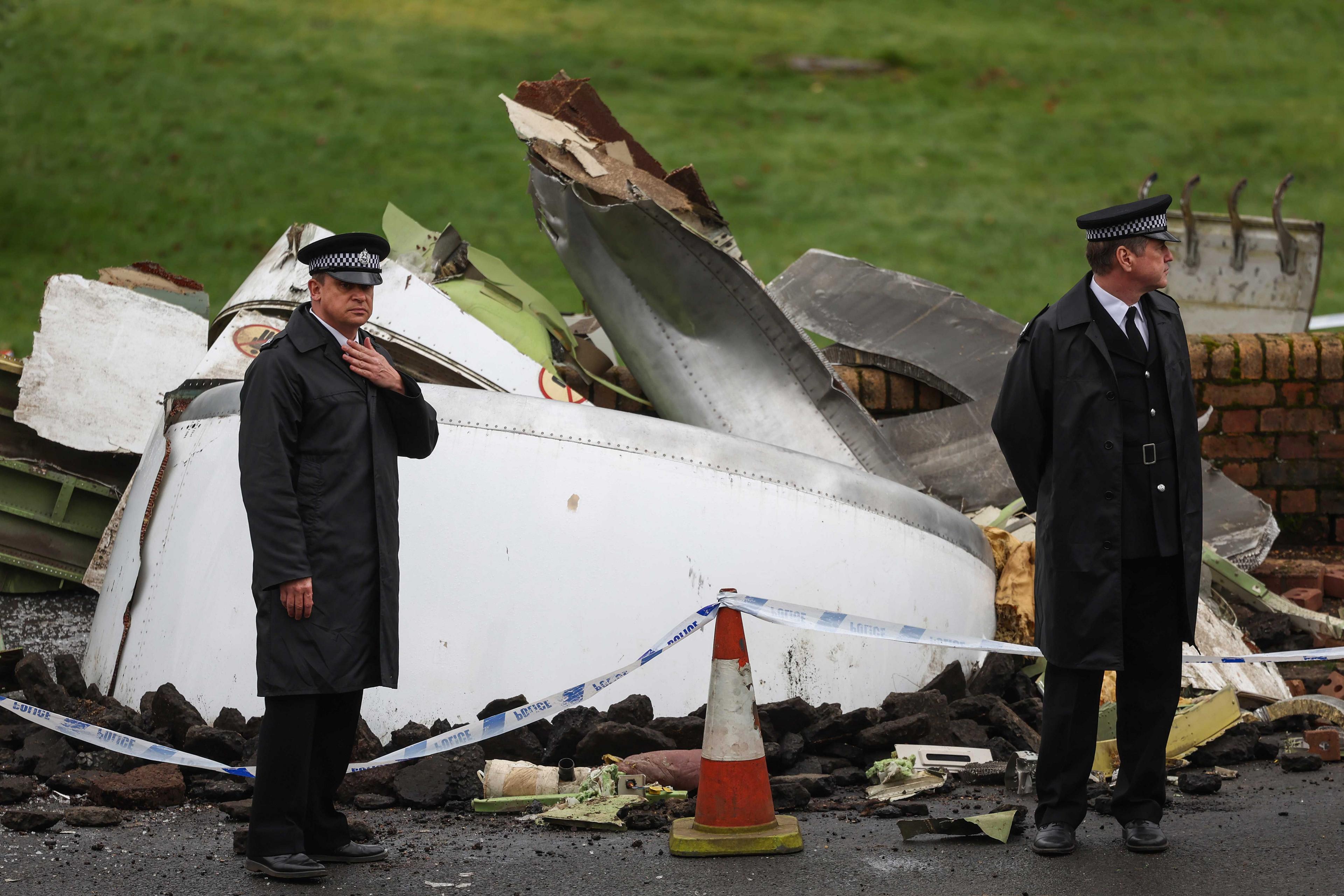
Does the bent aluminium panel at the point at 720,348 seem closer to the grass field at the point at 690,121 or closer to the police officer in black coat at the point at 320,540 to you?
the police officer in black coat at the point at 320,540

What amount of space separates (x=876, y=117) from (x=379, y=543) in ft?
55.4

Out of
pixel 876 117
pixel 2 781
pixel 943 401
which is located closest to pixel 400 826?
pixel 2 781

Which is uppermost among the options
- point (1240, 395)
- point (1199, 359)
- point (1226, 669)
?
point (1199, 359)

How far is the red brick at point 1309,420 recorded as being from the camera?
7340 mm

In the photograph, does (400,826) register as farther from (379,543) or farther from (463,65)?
(463,65)

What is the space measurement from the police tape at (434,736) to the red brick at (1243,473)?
415cm

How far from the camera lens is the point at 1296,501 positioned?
7.47m

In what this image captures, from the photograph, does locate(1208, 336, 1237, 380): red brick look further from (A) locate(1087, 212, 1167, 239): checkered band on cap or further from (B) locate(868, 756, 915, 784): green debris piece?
(A) locate(1087, 212, 1167, 239): checkered band on cap

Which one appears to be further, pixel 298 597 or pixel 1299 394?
pixel 1299 394

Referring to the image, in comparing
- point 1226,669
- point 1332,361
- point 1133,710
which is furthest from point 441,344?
point 1332,361

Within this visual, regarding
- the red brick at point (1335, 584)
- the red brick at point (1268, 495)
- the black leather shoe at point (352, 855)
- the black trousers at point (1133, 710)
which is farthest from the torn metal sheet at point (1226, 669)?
the black leather shoe at point (352, 855)

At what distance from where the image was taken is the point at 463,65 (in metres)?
19.7

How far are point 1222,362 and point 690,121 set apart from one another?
1217cm

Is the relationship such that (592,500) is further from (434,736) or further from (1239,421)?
(1239,421)
